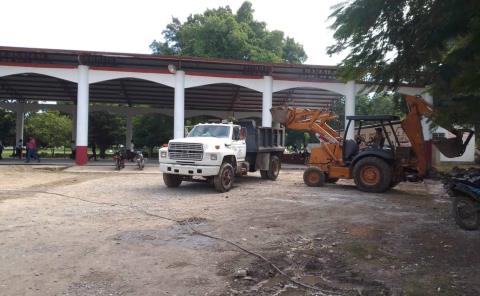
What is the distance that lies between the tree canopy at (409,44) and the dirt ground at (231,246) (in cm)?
214

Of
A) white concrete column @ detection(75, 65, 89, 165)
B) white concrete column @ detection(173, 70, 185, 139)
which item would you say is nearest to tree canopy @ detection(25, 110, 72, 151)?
white concrete column @ detection(75, 65, 89, 165)

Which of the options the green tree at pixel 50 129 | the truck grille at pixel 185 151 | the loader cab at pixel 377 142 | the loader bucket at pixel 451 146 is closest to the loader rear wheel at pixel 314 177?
the loader cab at pixel 377 142

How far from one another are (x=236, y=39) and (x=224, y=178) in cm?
2815

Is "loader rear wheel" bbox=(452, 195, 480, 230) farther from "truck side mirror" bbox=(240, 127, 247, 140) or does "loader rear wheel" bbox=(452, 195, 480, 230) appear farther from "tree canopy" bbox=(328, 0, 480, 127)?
"truck side mirror" bbox=(240, 127, 247, 140)

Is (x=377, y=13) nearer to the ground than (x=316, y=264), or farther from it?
farther from it

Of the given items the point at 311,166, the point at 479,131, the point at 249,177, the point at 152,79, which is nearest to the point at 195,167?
the point at 311,166

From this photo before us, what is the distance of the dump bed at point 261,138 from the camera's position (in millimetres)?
16578

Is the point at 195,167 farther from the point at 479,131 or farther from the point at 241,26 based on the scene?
the point at 241,26

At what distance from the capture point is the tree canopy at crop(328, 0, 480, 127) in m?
5.55

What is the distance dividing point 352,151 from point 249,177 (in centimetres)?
527

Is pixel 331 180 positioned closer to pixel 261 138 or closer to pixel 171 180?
pixel 261 138

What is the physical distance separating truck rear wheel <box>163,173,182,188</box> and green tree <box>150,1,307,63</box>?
25.9m

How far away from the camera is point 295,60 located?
4894 centimetres

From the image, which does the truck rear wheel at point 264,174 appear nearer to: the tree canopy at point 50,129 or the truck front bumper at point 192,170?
the truck front bumper at point 192,170
